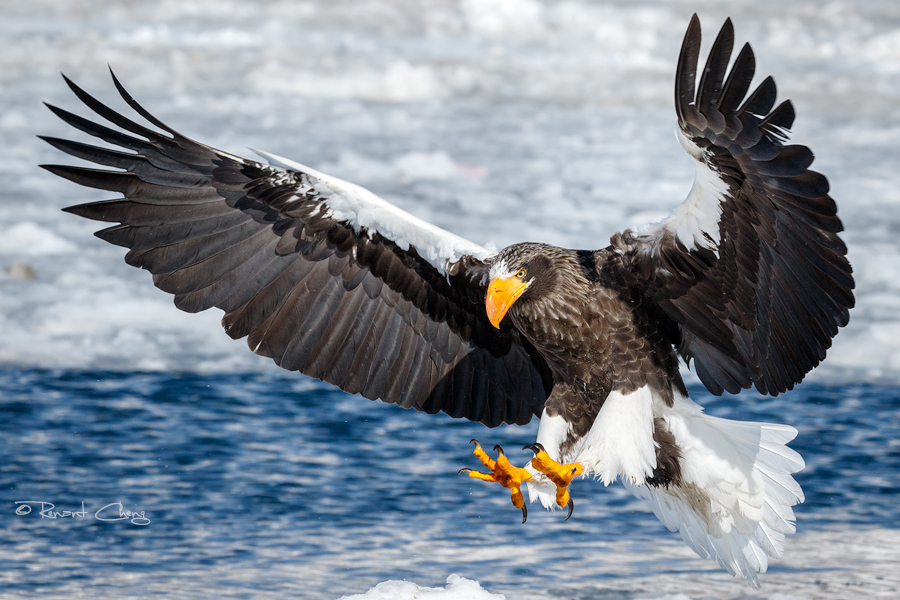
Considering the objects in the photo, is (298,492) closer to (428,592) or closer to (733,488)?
(428,592)

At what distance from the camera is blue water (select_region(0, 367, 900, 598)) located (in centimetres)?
468

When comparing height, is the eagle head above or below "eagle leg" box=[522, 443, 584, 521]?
above

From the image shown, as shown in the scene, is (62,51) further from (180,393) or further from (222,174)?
(222,174)

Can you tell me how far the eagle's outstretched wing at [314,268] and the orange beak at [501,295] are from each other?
46cm

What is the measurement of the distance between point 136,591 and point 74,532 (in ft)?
2.12

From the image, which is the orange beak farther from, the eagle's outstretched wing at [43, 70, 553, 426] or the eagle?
the eagle's outstretched wing at [43, 70, 553, 426]

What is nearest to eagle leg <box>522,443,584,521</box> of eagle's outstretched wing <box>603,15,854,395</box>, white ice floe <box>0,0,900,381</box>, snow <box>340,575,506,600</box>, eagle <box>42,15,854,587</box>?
eagle <box>42,15,854,587</box>

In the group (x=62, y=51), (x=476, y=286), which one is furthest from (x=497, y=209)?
(x=62, y=51)

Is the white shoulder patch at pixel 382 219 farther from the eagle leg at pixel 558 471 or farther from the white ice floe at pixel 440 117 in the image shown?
the white ice floe at pixel 440 117

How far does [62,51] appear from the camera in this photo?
1367 centimetres

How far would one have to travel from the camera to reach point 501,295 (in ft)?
13.6
